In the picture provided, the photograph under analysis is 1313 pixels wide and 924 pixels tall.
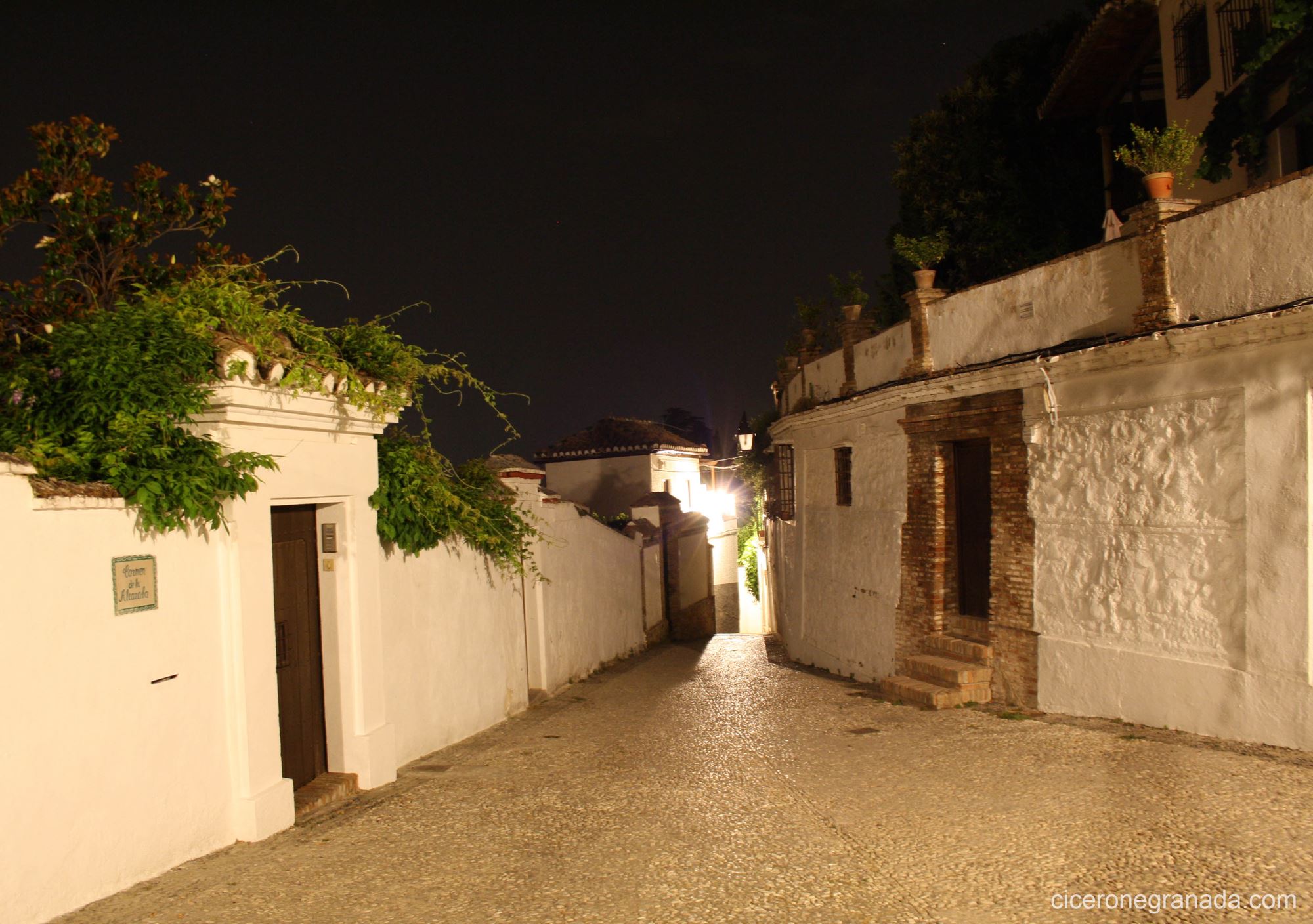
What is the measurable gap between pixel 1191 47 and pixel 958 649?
366 inches

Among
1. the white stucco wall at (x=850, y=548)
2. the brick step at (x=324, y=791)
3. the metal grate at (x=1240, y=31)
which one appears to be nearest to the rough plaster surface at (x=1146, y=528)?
the white stucco wall at (x=850, y=548)

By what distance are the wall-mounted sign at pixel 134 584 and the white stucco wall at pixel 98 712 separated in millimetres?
39

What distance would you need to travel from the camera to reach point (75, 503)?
14.9 ft

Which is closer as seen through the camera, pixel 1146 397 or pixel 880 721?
pixel 1146 397

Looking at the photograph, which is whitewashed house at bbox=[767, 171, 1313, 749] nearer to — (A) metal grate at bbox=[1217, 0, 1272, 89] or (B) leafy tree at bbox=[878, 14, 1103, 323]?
(A) metal grate at bbox=[1217, 0, 1272, 89]

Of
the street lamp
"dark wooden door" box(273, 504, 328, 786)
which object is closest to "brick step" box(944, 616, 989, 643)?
"dark wooden door" box(273, 504, 328, 786)

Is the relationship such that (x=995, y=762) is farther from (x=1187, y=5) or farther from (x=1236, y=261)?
(x=1187, y=5)

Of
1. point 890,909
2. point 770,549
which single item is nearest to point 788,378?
point 770,549

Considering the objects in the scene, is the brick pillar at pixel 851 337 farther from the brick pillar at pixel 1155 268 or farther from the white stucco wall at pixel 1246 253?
the white stucco wall at pixel 1246 253

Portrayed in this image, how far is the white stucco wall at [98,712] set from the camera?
166 inches

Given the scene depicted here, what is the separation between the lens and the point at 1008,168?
17.5 metres

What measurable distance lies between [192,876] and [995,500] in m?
7.14

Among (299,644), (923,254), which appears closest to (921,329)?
(923,254)

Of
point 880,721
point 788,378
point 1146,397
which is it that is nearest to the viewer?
point 1146,397
